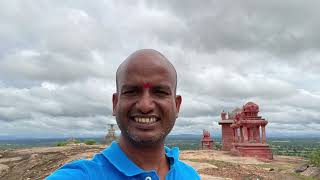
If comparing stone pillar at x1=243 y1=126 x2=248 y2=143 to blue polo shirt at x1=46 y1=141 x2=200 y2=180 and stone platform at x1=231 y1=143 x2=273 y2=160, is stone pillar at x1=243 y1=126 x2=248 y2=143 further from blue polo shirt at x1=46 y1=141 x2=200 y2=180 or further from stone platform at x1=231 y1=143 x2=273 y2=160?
blue polo shirt at x1=46 y1=141 x2=200 y2=180

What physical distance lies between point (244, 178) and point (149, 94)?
12.2 meters

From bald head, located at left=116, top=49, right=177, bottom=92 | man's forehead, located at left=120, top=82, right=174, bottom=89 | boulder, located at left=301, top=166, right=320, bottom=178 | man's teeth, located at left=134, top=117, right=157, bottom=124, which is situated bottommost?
boulder, located at left=301, top=166, right=320, bottom=178

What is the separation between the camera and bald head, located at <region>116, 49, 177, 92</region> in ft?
6.64

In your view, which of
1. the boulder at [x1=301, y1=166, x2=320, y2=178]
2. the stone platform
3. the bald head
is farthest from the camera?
the stone platform

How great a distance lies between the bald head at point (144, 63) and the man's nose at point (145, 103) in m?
0.15

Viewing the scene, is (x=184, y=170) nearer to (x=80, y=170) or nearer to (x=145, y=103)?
(x=145, y=103)

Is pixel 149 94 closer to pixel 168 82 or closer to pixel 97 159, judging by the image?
pixel 168 82

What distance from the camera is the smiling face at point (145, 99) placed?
197 centimetres

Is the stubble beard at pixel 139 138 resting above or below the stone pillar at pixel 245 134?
above

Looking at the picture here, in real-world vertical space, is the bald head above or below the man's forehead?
above

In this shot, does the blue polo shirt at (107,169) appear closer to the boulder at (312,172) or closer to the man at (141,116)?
the man at (141,116)

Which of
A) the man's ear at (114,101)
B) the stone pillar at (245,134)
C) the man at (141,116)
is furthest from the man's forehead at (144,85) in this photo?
the stone pillar at (245,134)

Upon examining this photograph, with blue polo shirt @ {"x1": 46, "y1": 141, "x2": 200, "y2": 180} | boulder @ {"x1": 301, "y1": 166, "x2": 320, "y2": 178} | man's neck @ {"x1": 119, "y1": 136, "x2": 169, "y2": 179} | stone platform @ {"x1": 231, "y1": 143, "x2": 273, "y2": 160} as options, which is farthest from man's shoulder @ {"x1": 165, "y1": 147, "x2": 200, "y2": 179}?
stone platform @ {"x1": 231, "y1": 143, "x2": 273, "y2": 160}

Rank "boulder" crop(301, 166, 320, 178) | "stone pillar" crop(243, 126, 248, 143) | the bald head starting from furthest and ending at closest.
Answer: "stone pillar" crop(243, 126, 248, 143) < "boulder" crop(301, 166, 320, 178) < the bald head
